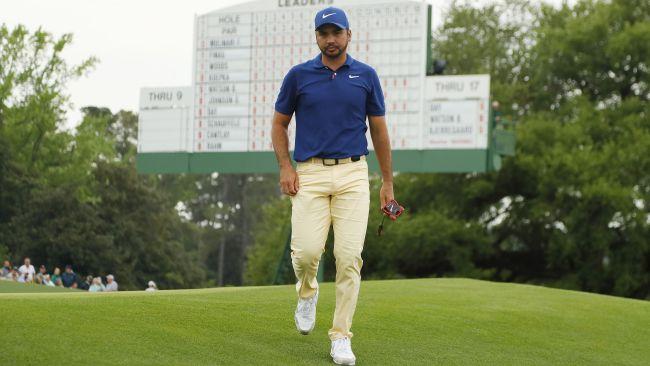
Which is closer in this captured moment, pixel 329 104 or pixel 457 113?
pixel 329 104

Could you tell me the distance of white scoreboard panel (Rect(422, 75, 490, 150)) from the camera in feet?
74.4

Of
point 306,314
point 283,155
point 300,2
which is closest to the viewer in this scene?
point 283,155

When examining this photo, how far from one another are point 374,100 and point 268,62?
54.9 ft

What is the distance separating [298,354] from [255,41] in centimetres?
1718

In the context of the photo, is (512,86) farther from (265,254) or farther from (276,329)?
(276,329)

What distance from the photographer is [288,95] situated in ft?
24.6

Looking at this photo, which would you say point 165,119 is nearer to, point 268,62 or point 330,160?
point 268,62

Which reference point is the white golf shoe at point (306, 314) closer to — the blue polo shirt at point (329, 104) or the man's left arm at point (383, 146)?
the man's left arm at point (383, 146)

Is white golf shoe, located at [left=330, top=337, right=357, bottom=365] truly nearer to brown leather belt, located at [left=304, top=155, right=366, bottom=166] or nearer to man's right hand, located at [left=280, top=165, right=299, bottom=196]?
man's right hand, located at [left=280, top=165, right=299, bottom=196]

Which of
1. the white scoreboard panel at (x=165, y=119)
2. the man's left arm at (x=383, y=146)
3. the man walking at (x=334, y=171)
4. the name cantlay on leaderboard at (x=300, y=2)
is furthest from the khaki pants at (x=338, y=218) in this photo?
the white scoreboard panel at (x=165, y=119)

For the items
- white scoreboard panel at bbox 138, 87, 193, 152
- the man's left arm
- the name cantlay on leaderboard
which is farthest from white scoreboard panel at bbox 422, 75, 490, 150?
the man's left arm

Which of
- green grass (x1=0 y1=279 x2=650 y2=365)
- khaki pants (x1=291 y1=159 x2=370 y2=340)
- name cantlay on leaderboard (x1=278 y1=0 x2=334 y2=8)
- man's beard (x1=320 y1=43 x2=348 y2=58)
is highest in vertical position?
name cantlay on leaderboard (x1=278 y1=0 x2=334 y2=8)

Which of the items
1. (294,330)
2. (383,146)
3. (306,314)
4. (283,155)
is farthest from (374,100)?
(294,330)

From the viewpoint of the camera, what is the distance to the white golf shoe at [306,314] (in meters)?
7.99
